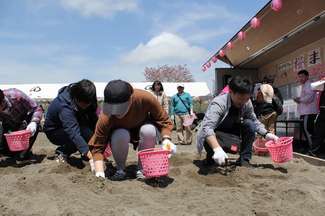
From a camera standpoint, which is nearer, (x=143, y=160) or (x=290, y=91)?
(x=143, y=160)

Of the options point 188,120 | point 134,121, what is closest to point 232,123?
point 134,121

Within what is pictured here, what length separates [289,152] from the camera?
119 inches

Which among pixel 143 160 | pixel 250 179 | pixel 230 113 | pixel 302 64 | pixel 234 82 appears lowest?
pixel 250 179

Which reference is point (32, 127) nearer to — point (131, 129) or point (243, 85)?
point (131, 129)

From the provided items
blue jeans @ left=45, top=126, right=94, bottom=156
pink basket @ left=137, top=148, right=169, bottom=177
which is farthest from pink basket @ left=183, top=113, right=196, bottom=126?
pink basket @ left=137, top=148, right=169, bottom=177

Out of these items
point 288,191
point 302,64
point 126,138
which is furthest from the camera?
point 302,64

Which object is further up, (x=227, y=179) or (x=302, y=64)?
(x=302, y=64)

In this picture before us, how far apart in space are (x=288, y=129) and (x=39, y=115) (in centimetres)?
505

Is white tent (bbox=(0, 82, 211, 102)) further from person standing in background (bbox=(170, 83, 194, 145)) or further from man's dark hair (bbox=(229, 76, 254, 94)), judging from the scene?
man's dark hair (bbox=(229, 76, 254, 94))

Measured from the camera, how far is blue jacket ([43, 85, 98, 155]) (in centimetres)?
310

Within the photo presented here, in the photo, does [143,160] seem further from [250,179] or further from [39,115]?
[39,115]

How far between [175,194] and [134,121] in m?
0.94

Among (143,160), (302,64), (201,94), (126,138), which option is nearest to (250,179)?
(143,160)

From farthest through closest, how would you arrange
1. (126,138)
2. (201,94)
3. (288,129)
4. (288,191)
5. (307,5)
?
(201,94)
(288,129)
(307,5)
(126,138)
(288,191)
